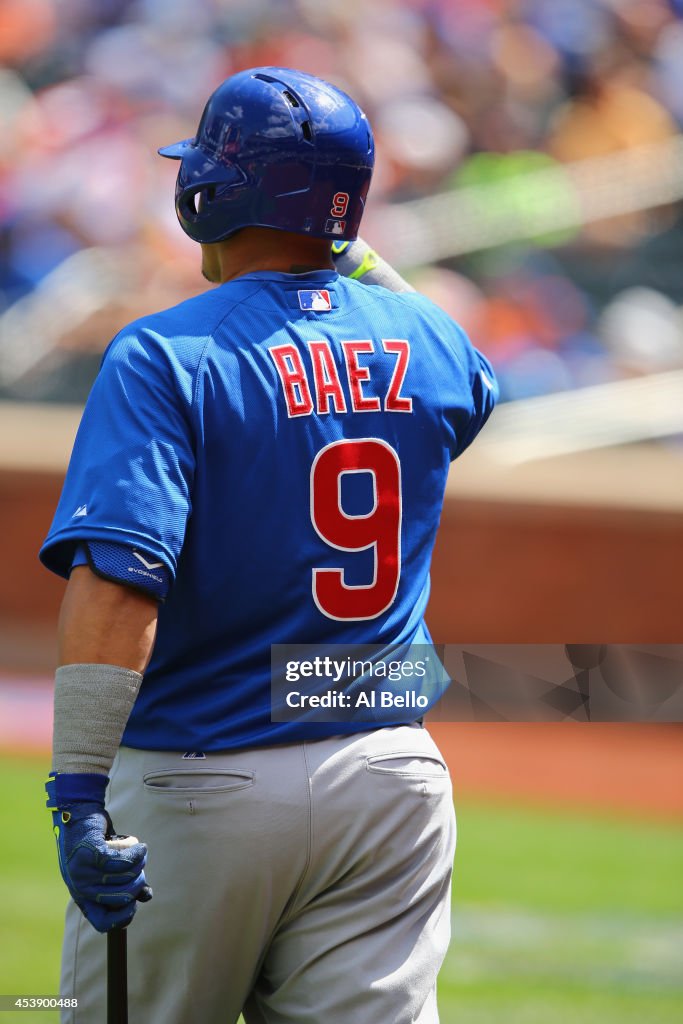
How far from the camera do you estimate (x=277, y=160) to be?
84.1 inches

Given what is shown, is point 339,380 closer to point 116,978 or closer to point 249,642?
point 249,642

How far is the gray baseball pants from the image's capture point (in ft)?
6.31

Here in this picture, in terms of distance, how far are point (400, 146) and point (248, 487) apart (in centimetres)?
944

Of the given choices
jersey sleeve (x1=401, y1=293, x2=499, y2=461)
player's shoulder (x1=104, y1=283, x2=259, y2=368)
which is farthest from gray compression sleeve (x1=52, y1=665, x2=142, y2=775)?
jersey sleeve (x1=401, y1=293, x2=499, y2=461)

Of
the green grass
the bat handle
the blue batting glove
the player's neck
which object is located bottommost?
the green grass

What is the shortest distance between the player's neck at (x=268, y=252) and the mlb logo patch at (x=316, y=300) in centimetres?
8

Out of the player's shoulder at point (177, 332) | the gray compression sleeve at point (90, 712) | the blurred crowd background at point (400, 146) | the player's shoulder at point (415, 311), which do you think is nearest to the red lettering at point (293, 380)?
the player's shoulder at point (177, 332)

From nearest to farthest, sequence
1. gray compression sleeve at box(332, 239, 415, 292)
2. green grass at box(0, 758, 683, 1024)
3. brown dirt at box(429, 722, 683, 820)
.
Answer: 1. gray compression sleeve at box(332, 239, 415, 292)
2. green grass at box(0, 758, 683, 1024)
3. brown dirt at box(429, 722, 683, 820)

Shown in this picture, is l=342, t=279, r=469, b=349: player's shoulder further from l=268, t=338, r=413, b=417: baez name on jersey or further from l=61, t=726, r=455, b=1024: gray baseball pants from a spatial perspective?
l=61, t=726, r=455, b=1024: gray baseball pants

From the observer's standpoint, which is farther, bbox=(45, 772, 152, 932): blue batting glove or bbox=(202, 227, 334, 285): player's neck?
bbox=(202, 227, 334, 285): player's neck

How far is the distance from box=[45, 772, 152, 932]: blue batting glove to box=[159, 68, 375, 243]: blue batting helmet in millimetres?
917

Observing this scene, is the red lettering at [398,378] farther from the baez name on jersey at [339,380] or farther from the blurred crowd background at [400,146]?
the blurred crowd background at [400,146]

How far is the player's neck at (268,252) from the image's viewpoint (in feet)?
7.16

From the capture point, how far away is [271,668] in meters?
1.97
